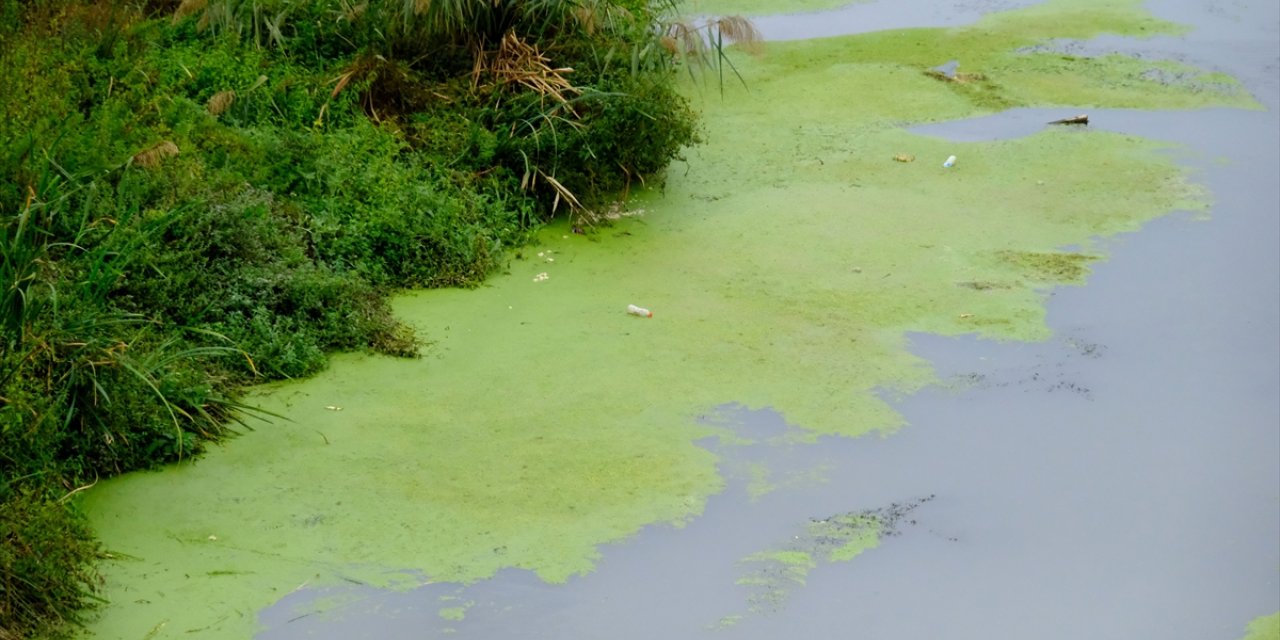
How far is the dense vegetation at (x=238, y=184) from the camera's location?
3344 mm

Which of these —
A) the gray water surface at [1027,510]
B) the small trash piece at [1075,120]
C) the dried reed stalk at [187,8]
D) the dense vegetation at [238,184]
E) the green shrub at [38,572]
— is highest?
the dried reed stalk at [187,8]

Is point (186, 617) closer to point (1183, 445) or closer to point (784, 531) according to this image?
point (784, 531)

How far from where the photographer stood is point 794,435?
12.4ft

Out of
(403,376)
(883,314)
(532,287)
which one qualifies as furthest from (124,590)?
(883,314)

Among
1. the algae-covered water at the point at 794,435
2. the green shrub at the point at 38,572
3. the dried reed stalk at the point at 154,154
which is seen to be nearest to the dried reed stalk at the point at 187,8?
the dried reed stalk at the point at 154,154

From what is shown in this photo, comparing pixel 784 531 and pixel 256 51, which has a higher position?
pixel 256 51

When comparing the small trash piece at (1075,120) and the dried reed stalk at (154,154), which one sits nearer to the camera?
the dried reed stalk at (154,154)

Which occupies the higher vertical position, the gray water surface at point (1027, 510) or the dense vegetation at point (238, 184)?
the dense vegetation at point (238, 184)

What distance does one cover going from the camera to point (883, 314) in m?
4.49

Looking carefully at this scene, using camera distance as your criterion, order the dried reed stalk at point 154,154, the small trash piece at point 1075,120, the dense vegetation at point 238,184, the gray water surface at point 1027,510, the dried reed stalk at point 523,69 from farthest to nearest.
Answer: the small trash piece at point 1075,120 → the dried reed stalk at point 523,69 → the dried reed stalk at point 154,154 → the dense vegetation at point 238,184 → the gray water surface at point 1027,510

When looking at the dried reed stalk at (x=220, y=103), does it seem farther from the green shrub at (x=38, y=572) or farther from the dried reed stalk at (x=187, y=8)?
the green shrub at (x=38, y=572)

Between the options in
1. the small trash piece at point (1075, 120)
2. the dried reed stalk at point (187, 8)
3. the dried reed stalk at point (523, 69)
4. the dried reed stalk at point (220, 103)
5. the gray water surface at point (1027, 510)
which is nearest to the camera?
the gray water surface at point (1027, 510)

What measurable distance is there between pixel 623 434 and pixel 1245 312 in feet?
6.94

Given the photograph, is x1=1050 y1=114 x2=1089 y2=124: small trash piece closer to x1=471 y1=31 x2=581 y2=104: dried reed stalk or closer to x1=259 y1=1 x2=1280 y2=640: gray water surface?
x1=259 y1=1 x2=1280 y2=640: gray water surface
